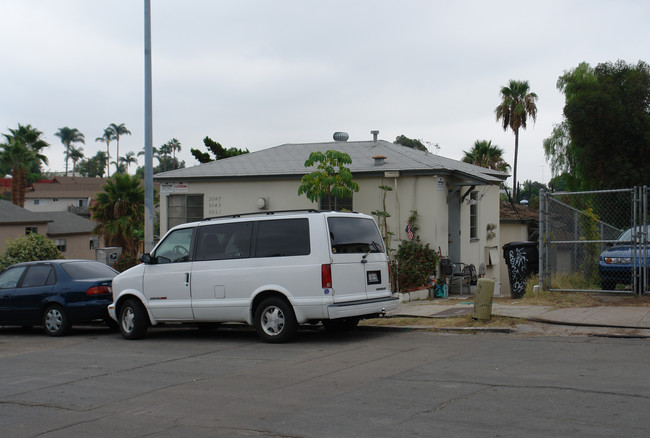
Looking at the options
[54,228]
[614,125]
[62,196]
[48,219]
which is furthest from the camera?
[62,196]

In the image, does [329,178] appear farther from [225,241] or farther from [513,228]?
[513,228]

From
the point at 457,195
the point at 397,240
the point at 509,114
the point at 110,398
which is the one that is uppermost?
the point at 509,114

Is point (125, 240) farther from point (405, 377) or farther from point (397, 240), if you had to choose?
point (405, 377)

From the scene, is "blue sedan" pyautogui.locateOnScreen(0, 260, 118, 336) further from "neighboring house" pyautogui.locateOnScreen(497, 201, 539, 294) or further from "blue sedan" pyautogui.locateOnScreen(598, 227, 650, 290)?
"neighboring house" pyautogui.locateOnScreen(497, 201, 539, 294)

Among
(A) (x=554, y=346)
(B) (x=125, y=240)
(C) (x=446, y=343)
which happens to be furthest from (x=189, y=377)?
(B) (x=125, y=240)

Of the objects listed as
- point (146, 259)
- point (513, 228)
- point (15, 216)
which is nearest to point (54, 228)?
point (15, 216)

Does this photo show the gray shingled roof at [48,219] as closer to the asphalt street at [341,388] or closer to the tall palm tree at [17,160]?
the tall palm tree at [17,160]

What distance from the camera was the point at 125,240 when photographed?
33031 millimetres

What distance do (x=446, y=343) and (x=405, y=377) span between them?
2.49 m

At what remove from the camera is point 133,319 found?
12.3 m

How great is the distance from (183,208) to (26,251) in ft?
25.2

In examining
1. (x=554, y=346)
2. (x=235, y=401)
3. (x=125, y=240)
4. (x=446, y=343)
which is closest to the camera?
(x=235, y=401)

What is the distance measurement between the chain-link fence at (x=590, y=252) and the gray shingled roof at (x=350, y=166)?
3324mm

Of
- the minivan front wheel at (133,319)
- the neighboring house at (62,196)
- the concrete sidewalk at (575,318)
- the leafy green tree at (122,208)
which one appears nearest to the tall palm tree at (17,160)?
the neighboring house at (62,196)
